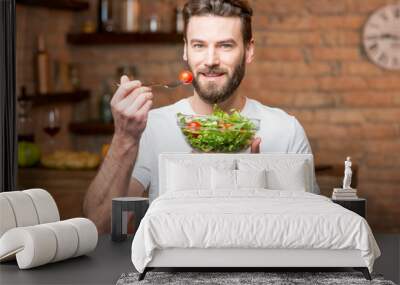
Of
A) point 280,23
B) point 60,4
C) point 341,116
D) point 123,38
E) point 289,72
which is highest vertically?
point 60,4

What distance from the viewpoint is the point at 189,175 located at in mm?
4691

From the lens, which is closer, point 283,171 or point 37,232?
point 37,232

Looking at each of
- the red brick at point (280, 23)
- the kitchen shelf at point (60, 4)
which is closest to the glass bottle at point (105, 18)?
the kitchen shelf at point (60, 4)

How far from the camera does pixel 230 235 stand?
379 centimetres

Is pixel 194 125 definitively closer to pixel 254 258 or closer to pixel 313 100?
pixel 254 258

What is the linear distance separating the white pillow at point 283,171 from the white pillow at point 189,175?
127 mm

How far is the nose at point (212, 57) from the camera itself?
544cm

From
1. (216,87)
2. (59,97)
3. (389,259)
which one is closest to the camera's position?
(389,259)

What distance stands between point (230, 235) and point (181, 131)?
1.31 meters

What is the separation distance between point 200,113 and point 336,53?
2.46 meters

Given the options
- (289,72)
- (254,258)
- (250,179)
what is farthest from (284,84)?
(254,258)

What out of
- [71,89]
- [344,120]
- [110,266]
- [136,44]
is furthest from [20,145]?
[344,120]

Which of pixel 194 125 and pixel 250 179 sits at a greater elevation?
pixel 194 125

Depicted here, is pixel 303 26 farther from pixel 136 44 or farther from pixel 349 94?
pixel 136 44
